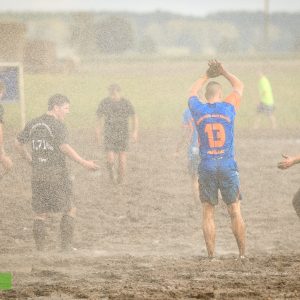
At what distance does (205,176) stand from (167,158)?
10.4 meters

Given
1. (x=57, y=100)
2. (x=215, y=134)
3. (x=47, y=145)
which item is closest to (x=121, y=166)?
(x=47, y=145)

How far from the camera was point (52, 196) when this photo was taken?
35.1ft

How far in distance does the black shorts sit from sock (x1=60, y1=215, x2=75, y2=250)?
0.13 metres

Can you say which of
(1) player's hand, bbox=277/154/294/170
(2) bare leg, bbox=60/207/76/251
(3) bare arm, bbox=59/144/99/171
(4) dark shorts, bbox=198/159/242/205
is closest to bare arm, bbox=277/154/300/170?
(1) player's hand, bbox=277/154/294/170

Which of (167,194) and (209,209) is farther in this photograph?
(167,194)

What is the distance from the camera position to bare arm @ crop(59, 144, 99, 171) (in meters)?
10.1

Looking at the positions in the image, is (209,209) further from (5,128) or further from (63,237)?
(5,128)

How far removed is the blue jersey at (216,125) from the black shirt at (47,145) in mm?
1708

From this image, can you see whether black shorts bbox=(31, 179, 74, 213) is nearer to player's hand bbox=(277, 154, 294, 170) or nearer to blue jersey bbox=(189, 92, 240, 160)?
blue jersey bbox=(189, 92, 240, 160)

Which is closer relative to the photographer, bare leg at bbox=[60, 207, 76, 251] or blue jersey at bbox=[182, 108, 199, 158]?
bare leg at bbox=[60, 207, 76, 251]

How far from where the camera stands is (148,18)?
6919 centimetres

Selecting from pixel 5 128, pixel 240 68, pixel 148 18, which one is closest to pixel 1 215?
pixel 5 128

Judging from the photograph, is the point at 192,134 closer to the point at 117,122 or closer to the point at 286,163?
the point at 117,122

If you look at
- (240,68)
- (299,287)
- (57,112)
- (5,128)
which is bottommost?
(299,287)
